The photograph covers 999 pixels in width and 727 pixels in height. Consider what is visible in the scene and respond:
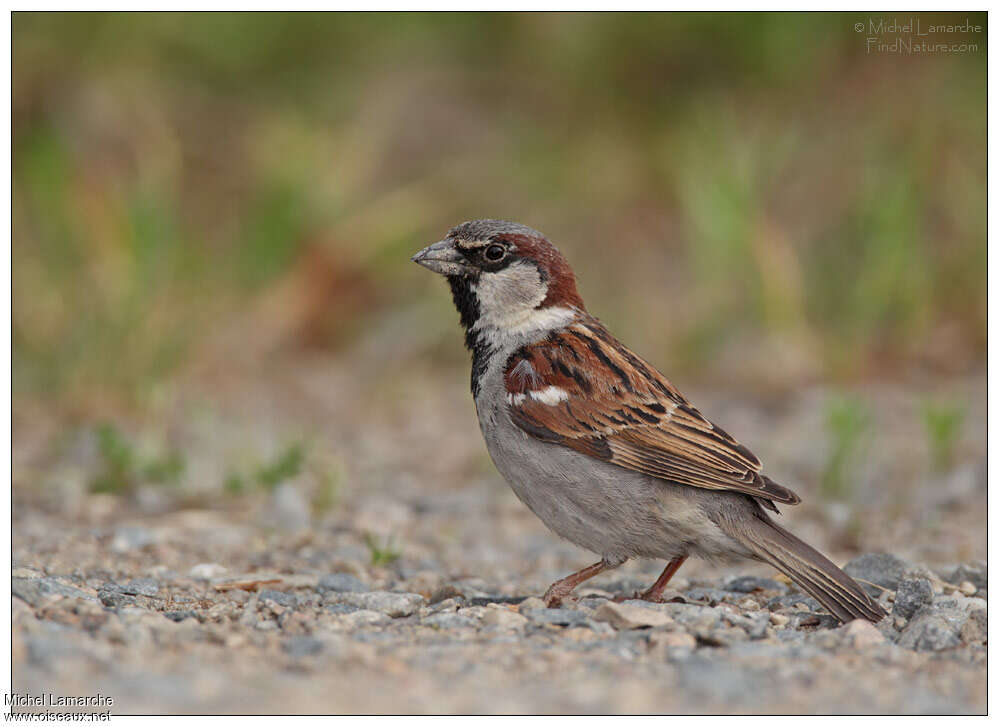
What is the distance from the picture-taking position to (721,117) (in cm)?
838

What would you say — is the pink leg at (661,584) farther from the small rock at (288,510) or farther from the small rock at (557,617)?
Answer: the small rock at (288,510)

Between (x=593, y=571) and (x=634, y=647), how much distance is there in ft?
3.17

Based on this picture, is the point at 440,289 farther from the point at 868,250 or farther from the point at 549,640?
the point at 549,640

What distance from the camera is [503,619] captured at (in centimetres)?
371

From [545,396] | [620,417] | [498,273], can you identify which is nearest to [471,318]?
[498,273]

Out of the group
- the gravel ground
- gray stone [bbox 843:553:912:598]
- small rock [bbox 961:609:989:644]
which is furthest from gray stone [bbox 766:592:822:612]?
small rock [bbox 961:609:989:644]

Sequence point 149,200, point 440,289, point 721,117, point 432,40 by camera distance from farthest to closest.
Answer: point 432,40 < point 440,289 < point 721,117 < point 149,200

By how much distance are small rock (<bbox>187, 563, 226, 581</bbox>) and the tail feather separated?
2053 millimetres

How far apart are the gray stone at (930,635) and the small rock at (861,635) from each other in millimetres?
A: 78

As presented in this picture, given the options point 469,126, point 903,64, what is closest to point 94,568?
point 469,126

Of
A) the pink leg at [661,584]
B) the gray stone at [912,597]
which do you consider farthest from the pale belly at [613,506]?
the gray stone at [912,597]

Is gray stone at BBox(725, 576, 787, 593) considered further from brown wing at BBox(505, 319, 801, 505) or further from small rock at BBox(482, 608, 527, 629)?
small rock at BBox(482, 608, 527, 629)

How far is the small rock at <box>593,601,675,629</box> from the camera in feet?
11.8

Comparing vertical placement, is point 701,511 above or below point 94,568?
above
